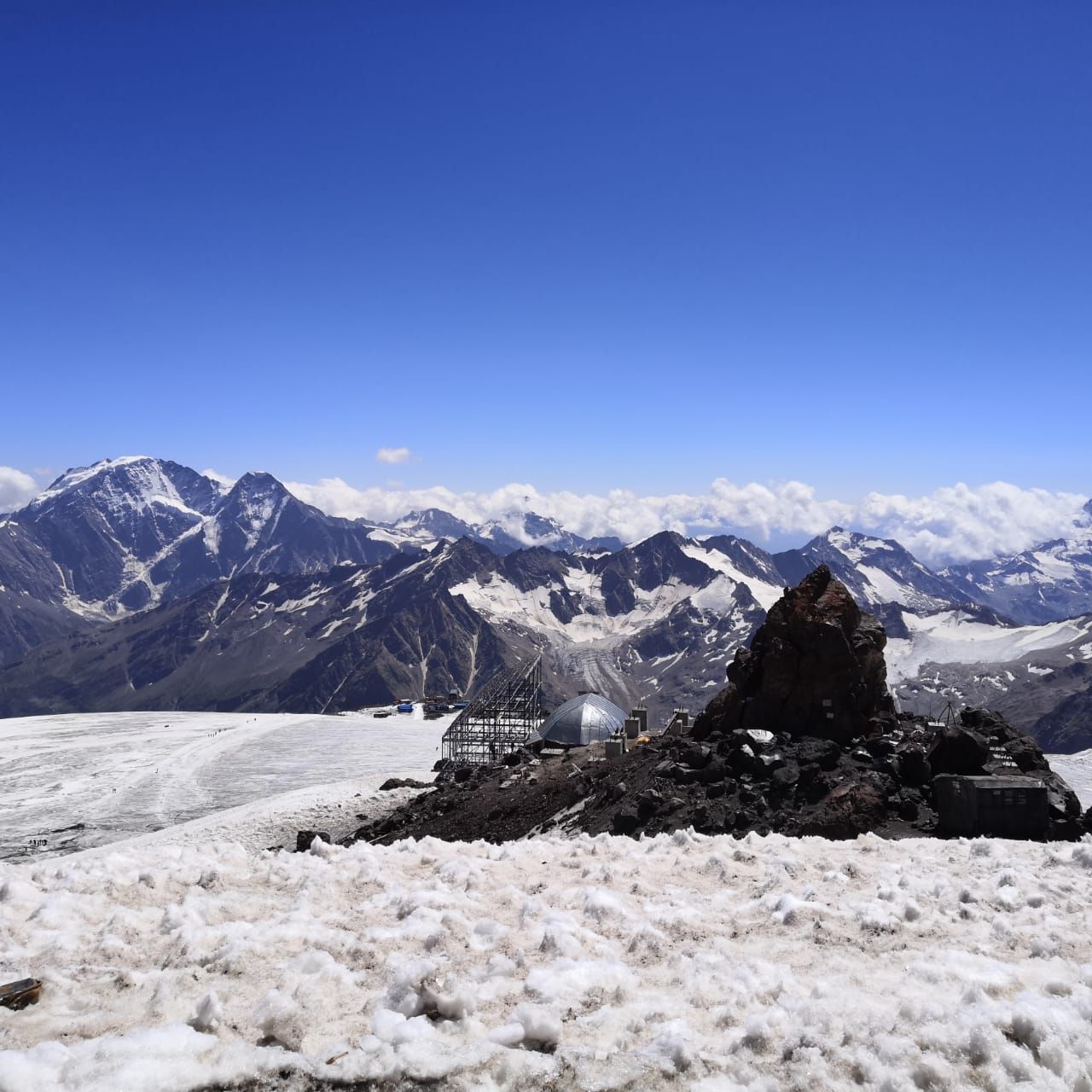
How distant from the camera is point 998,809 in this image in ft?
66.7

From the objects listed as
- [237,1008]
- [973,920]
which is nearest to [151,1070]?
[237,1008]

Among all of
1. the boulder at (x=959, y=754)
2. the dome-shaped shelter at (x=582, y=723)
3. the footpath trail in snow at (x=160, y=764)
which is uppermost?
the boulder at (x=959, y=754)

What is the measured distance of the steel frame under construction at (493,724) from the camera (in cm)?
7000

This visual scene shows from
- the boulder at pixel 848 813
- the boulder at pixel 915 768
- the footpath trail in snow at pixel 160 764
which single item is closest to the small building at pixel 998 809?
the boulder at pixel 848 813

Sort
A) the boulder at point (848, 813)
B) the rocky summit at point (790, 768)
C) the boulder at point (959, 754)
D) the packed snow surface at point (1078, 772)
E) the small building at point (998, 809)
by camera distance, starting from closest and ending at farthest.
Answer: the small building at point (998, 809), the boulder at point (848, 813), the rocky summit at point (790, 768), the boulder at point (959, 754), the packed snow surface at point (1078, 772)

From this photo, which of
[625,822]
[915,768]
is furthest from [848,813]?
[625,822]

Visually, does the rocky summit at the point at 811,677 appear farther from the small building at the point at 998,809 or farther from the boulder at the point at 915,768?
the small building at the point at 998,809

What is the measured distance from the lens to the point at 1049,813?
21.4m

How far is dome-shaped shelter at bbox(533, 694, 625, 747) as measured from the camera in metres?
57.0

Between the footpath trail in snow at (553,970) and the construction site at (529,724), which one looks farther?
the construction site at (529,724)

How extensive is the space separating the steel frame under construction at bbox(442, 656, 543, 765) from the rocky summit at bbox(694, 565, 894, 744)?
3362 cm

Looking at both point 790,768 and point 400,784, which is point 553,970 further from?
point 400,784

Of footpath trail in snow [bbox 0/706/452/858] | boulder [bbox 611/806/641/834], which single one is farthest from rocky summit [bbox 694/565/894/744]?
footpath trail in snow [bbox 0/706/452/858]

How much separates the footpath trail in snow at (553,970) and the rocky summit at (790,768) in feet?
19.5
